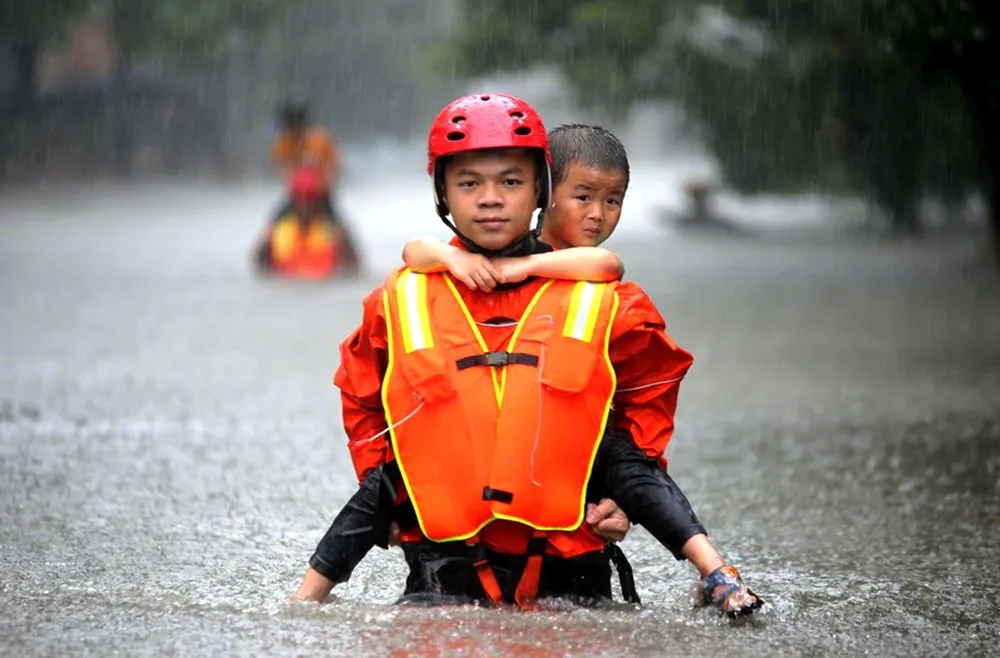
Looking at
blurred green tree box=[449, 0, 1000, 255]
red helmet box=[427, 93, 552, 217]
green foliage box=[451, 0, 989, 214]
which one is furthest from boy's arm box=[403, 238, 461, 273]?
green foliage box=[451, 0, 989, 214]

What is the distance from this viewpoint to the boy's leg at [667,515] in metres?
4.45

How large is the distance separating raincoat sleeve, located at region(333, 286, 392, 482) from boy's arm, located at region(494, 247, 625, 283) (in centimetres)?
36

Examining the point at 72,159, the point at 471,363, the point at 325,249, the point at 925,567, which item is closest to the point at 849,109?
the point at 325,249

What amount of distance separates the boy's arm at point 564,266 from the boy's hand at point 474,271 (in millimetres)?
35

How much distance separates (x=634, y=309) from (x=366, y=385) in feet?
2.40

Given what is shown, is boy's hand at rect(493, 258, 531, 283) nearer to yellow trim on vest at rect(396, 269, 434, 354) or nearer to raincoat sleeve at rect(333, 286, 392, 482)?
yellow trim on vest at rect(396, 269, 434, 354)

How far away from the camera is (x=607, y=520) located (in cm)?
451

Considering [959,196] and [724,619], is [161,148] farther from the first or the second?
[724,619]

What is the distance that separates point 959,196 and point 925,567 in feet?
66.2

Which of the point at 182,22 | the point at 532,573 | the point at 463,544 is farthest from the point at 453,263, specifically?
the point at 182,22

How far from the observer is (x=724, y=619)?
4551 millimetres

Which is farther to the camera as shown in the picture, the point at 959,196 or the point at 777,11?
the point at 959,196

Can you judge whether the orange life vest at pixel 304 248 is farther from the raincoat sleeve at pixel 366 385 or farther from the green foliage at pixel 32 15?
→ the green foliage at pixel 32 15

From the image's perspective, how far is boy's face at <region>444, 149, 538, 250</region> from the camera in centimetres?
452
